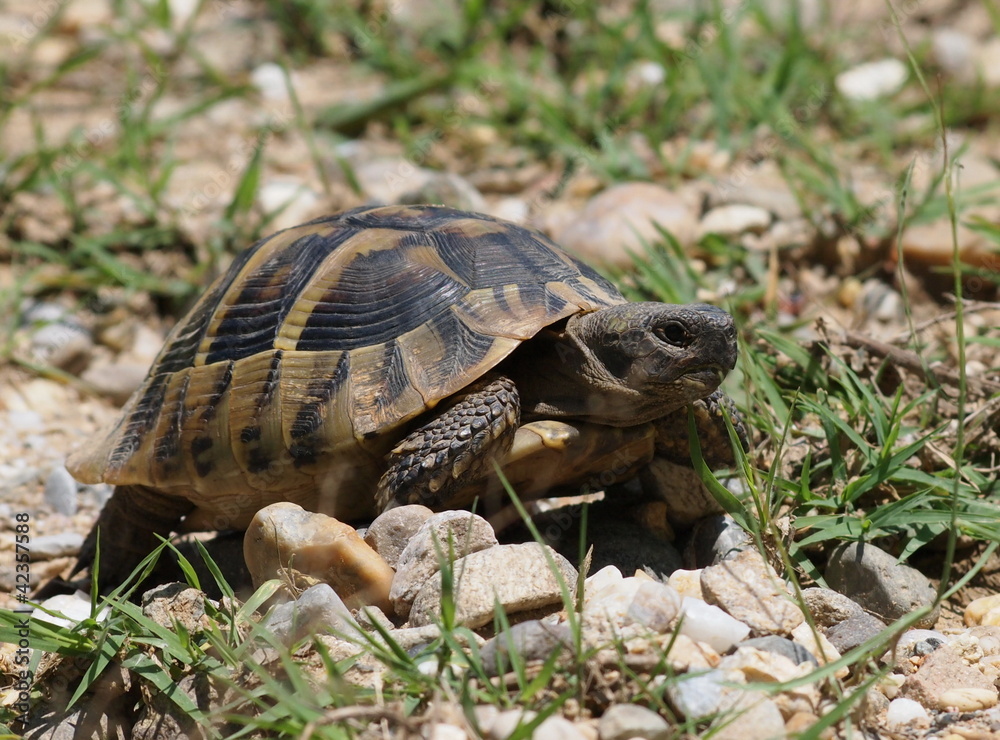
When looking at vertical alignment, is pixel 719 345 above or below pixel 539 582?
above

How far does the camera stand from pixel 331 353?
11.4 feet

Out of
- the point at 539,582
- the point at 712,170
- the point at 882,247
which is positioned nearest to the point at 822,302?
the point at 882,247

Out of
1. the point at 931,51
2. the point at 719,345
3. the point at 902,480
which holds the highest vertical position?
the point at 931,51

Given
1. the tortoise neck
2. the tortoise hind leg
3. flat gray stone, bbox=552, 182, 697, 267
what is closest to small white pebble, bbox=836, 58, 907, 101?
flat gray stone, bbox=552, 182, 697, 267

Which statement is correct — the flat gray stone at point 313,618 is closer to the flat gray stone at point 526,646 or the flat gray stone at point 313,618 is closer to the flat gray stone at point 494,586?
the flat gray stone at point 494,586

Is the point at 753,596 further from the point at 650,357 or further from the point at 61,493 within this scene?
the point at 61,493

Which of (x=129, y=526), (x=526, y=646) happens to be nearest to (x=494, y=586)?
(x=526, y=646)

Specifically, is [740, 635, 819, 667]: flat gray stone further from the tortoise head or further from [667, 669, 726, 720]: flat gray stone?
the tortoise head

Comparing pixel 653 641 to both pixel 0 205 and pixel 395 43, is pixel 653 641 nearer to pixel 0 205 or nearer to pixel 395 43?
pixel 0 205

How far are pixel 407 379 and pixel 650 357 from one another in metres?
0.83

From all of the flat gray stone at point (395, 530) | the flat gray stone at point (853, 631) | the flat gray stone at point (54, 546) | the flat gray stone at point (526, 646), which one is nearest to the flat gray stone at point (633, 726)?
the flat gray stone at point (526, 646)

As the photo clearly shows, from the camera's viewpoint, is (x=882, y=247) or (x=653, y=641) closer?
(x=653, y=641)

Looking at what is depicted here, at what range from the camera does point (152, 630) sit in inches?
115

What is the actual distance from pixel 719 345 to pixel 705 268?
7.85 ft
